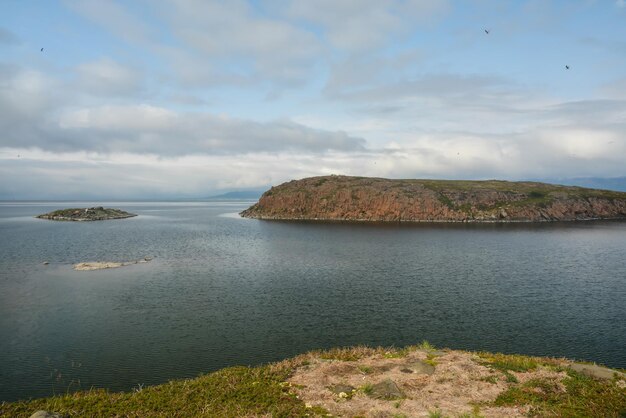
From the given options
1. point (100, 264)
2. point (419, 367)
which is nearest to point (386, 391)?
point (419, 367)

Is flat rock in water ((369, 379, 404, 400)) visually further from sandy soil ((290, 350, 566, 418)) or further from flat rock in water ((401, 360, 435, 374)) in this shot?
flat rock in water ((401, 360, 435, 374))

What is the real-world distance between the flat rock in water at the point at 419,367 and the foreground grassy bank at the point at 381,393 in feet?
0.24

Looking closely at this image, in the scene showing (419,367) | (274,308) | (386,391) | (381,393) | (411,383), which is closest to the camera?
(381,393)

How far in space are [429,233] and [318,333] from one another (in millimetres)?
114207

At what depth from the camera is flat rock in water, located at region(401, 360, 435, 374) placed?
27814 millimetres

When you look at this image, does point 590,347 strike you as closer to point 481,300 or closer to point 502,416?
point 481,300

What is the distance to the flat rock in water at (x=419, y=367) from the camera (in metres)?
27.8

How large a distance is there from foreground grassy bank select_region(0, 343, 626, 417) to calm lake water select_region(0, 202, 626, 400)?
271 inches

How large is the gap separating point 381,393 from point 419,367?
575 centimetres

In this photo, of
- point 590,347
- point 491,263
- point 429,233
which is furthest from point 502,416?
point 429,233

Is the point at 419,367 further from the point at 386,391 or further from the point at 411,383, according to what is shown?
the point at 386,391

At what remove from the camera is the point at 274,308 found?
50562 millimetres

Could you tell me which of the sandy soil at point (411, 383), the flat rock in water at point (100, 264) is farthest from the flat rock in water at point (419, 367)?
the flat rock in water at point (100, 264)

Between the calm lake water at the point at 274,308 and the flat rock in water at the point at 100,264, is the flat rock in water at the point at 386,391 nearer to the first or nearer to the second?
the calm lake water at the point at 274,308
